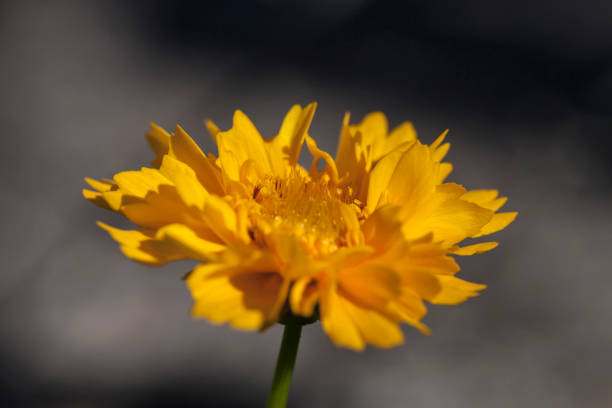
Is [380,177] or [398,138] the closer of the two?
[380,177]

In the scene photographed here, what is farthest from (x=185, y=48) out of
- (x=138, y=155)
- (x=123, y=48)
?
(x=138, y=155)

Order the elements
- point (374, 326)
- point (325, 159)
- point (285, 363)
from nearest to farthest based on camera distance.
Answer: point (374, 326) → point (285, 363) → point (325, 159)

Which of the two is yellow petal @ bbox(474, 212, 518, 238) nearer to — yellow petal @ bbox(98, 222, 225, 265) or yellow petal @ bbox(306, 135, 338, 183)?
yellow petal @ bbox(306, 135, 338, 183)

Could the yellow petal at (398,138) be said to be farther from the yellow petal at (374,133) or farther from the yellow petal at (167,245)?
the yellow petal at (167,245)

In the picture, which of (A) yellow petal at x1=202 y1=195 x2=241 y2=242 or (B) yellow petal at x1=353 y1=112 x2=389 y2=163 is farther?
(B) yellow petal at x1=353 y1=112 x2=389 y2=163

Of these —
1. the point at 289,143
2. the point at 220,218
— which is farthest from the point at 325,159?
the point at 220,218

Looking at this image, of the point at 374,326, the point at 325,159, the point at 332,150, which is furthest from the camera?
the point at 332,150

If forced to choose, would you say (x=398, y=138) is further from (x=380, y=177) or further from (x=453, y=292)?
(x=453, y=292)

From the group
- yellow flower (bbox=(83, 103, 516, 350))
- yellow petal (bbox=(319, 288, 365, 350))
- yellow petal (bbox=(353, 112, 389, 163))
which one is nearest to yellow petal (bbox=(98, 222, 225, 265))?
yellow flower (bbox=(83, 103, 516, 350))

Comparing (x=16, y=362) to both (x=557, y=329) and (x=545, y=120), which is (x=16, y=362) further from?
(x=545, y=120)
